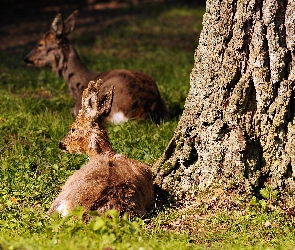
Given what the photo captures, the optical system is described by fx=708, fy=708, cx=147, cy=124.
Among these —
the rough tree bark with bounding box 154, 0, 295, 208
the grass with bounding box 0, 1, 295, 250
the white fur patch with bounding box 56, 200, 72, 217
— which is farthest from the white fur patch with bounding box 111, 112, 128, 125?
the white fur patch with bounding box 56, 200, 72, 217

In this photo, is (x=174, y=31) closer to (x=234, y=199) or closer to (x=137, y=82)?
(x=137, y=82)

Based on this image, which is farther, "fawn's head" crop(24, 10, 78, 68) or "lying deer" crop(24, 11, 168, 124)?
"fawn's head" crop(24, 10, 78, 68)

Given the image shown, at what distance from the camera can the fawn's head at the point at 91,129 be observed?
619 centimetres

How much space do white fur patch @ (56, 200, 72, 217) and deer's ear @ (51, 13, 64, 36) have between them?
583 cm

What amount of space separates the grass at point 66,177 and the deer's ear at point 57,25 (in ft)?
2.53

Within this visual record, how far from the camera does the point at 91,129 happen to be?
20.6ft

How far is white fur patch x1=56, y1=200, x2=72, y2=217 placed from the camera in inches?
194

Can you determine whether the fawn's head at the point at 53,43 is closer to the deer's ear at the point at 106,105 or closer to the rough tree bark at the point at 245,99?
the deer's ear at the point at 106,105

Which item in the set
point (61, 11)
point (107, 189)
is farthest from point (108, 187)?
point (61, 11)

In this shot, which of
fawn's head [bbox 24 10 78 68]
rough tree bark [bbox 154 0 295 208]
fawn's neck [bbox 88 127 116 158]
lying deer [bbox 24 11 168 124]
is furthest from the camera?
fawn's head [bbox 24 10 78 68]

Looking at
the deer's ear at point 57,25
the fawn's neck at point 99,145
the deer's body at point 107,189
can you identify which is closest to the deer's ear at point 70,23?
the deer's ear at point 57,25

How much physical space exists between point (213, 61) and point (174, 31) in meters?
10.4

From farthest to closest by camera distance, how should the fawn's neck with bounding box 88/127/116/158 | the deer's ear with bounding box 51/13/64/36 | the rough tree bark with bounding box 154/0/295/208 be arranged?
the deer's ear with bounding box 51/13/64/36
the fawn's neck with bounding box 88/127/116/158
the rough tree bark with bounding box 154/0/295/208

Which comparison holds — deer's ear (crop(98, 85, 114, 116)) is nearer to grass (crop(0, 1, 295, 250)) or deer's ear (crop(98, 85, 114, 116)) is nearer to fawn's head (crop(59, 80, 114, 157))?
fawn's head (crop(59, 80, 114, 157))
